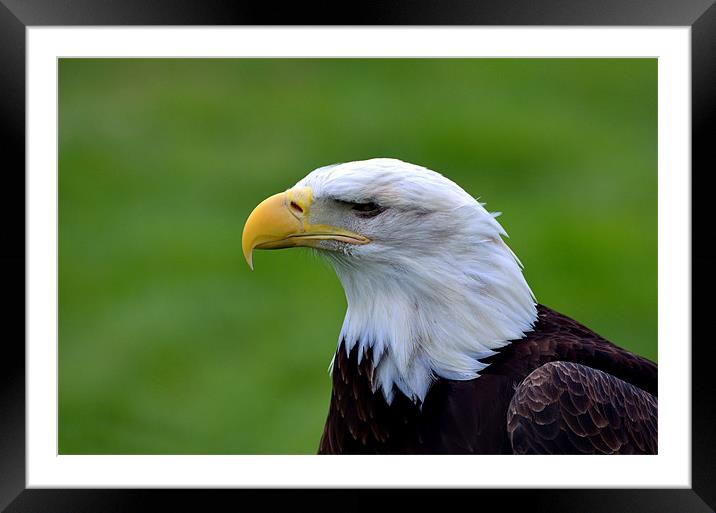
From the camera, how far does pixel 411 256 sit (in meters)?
3.39

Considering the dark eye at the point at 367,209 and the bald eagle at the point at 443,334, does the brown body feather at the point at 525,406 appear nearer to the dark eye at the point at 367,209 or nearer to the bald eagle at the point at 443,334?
the bald eagle at the point at 443,334

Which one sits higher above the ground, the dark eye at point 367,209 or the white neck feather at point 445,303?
the dark eye at point 367,209

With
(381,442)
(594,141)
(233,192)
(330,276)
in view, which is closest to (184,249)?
(233,192)

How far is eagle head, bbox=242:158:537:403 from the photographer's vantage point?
10.9 ft

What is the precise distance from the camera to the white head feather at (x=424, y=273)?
3.31 metres

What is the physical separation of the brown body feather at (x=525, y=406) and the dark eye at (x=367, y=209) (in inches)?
18.3

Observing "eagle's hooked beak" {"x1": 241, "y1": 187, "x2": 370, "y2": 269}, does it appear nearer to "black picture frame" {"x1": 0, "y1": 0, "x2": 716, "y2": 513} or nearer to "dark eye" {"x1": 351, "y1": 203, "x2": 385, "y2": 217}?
"dark eye" {"x1": 351, "y1": 203, "x2": 385, "y2": 217}

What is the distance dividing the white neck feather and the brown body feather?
0.05 metres

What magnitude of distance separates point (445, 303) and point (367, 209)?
1.23 ft

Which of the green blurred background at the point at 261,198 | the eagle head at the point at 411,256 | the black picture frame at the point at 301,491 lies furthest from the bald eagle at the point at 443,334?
the green blurred background at the point at 261,198

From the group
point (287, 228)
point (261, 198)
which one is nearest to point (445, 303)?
point (287, 228)

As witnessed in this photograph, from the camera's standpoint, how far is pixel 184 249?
754 cm

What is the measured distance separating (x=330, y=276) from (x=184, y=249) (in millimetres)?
1076

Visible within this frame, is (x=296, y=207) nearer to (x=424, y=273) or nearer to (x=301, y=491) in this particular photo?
(x=424, y=273)
